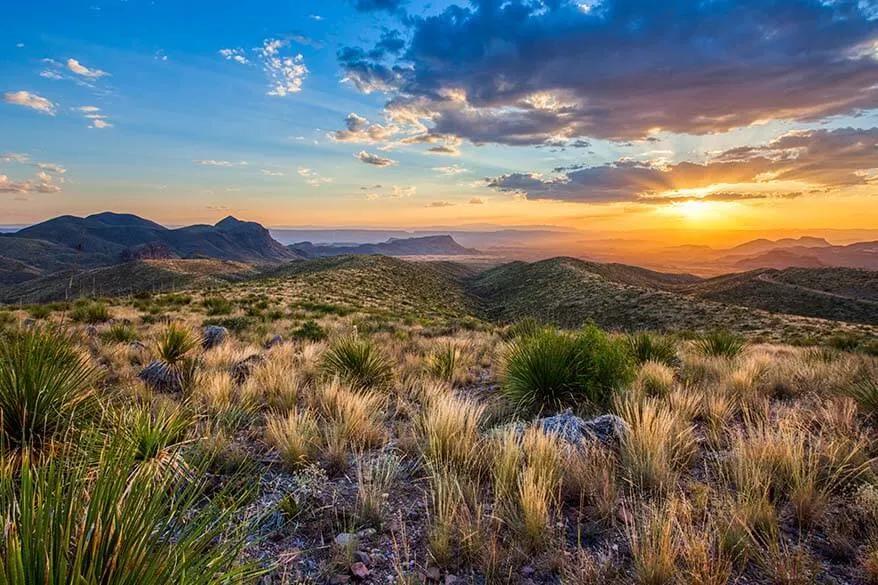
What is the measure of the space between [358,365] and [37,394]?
167 inches


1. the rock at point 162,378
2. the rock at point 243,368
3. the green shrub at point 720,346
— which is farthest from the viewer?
the green shrub at point 720,346

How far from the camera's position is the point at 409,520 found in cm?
362

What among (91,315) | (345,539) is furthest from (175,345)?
(91,315)

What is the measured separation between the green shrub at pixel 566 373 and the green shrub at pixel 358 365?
218 cm

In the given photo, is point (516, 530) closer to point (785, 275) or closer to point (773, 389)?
point (773, 389)

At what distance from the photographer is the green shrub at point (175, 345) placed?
8.49 metres

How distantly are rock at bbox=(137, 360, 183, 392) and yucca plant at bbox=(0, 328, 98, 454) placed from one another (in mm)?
2487

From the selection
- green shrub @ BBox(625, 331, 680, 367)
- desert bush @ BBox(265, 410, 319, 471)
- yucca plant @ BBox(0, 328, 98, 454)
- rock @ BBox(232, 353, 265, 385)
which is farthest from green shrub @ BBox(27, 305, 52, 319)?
green shrub @ BBox(625, 331, 680, 367)

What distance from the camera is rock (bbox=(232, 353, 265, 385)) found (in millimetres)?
7730

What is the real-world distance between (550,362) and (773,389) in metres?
3.90

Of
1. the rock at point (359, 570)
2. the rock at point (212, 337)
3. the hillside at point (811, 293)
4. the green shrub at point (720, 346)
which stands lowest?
the hillside at point (811, 293)

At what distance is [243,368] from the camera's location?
8.16 m

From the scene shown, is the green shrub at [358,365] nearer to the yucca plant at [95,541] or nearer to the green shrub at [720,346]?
the yucca plant at [95,541]

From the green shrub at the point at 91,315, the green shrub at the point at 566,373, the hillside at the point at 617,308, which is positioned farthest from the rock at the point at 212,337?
the hillside at the point at 617,308
